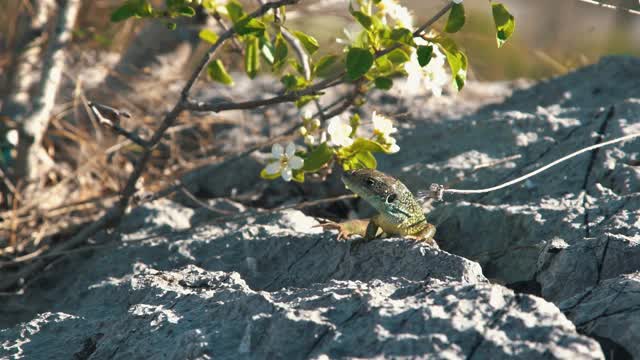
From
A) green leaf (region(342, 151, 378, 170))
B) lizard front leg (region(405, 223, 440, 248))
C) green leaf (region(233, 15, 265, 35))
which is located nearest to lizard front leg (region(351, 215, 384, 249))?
lizard front leg (region(405, 223, 440, 248))

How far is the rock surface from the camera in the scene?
86.7 inches

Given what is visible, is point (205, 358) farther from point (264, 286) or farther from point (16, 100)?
point (16, 100)

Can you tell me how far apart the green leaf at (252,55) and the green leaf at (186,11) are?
1.23ft

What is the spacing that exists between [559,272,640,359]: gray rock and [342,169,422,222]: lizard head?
91 centimetres

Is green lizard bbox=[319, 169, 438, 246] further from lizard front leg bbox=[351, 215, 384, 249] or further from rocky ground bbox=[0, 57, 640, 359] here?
rocky ground bbox=[0, 57, 640, 359]

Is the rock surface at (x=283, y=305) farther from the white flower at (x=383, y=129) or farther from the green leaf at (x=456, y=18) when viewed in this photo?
the green leaf at (x=456, y=18)

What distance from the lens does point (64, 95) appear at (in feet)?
20.1

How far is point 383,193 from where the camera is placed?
335 cm

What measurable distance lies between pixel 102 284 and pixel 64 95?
3.01m

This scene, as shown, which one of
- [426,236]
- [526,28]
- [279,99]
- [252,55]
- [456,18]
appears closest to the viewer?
[456,18]

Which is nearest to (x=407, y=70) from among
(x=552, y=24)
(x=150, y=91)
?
(x=150, y=91)

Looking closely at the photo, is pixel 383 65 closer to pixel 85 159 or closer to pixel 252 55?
pixel 252 55

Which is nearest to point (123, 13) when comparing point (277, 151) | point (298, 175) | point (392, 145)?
point (277, 151)

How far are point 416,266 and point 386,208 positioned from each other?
1.39 ft
